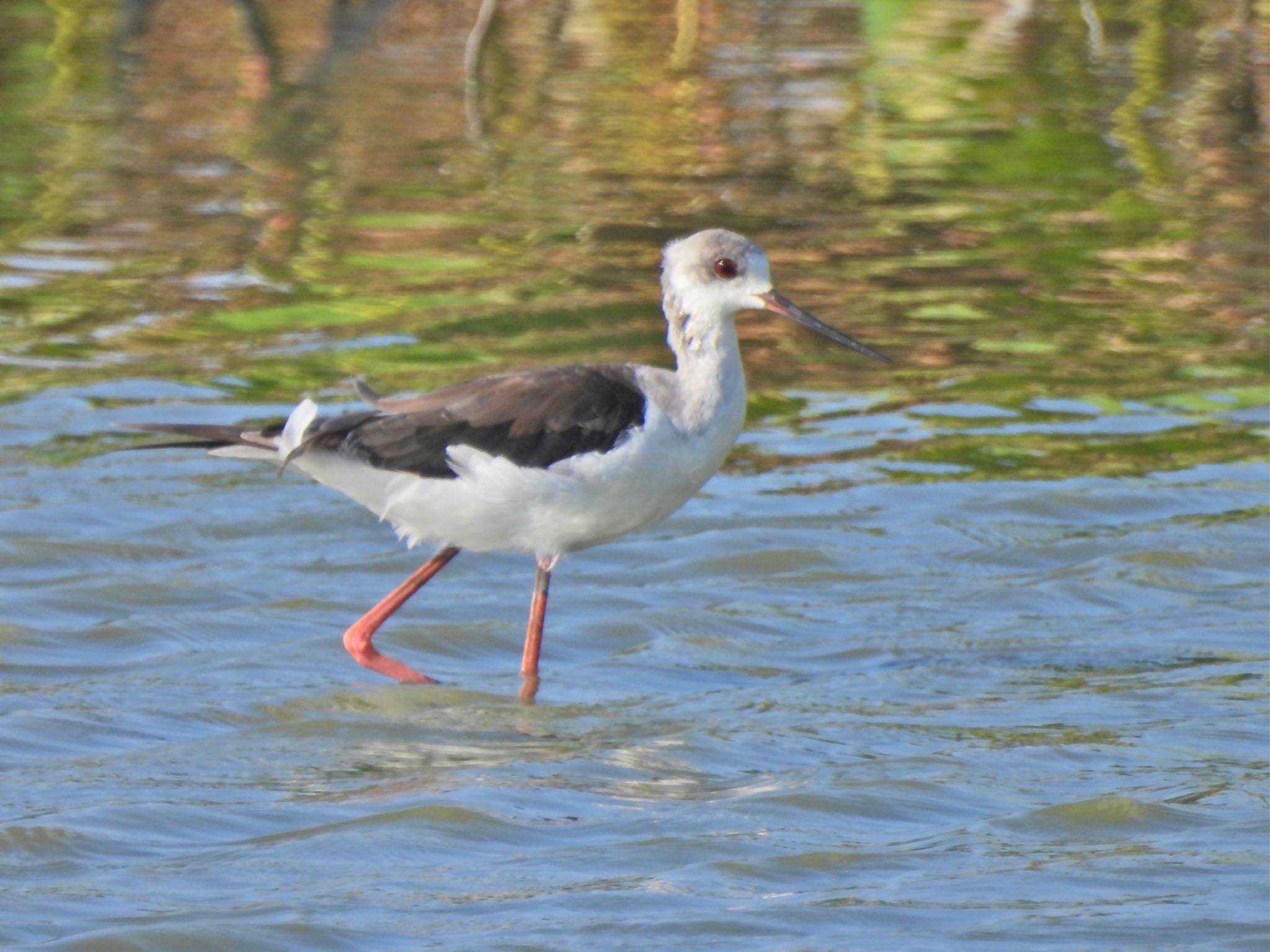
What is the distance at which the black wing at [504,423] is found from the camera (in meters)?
6.84

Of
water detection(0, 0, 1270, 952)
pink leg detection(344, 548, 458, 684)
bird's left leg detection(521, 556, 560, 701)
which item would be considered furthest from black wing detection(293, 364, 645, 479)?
water detection(0, 0, 1270, 952)

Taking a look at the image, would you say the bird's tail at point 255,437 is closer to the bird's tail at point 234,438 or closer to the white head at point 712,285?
the bird's tail at point 234,438

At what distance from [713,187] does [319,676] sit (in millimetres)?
7799

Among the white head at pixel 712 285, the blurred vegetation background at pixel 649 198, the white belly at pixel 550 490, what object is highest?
the white head at pixel 712 285

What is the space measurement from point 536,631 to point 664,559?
4.68 ft

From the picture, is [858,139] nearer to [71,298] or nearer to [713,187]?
[713,187]

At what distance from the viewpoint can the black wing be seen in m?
6.84

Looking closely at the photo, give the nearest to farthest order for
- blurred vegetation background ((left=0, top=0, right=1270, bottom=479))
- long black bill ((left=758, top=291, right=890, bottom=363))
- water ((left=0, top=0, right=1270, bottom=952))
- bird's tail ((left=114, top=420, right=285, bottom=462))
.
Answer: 1. water ((left=0, top=0, right=1270, bottom=952))
2. bird's tail ((left=114, top=420, right=285, bottom=462))
3. long black bill ((left=758, top=291, right=890, bottom=363))
4. blurred vegetation background ((left=0, top=0, right=1270, bottom=479))

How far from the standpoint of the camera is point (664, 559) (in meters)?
8.35

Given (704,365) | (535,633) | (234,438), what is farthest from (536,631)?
(234,438)

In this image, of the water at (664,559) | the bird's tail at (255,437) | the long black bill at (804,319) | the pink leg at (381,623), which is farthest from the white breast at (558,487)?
the water at (664,559)

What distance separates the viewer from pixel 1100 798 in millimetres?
5816

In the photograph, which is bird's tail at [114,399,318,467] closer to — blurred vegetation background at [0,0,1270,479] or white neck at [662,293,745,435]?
white neck at [662,293,745,435]

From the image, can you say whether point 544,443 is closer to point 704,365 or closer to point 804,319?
point 704,365
